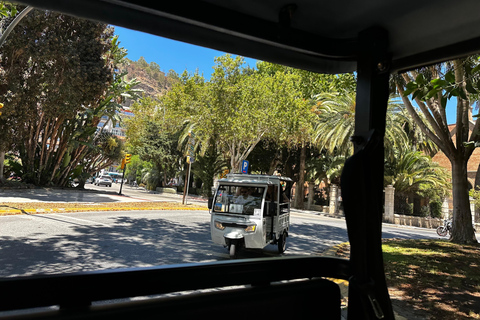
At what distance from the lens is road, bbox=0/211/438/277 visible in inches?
226

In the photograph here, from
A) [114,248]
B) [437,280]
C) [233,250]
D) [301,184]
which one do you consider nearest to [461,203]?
[437,280]

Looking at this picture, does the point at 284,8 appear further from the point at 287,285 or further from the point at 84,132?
the point at 84,132

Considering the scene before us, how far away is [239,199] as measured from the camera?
6980mm

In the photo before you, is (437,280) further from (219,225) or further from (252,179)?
(219,225)

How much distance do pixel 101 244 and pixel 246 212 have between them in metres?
3.61

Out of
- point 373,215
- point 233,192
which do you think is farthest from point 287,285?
point 233,192

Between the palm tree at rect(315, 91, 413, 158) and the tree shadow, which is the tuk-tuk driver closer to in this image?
the tree shadow

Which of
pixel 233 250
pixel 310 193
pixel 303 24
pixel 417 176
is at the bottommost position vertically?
pixel 233 250

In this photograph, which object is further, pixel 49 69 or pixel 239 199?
pixel 49 69

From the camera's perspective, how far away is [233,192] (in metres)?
7.12

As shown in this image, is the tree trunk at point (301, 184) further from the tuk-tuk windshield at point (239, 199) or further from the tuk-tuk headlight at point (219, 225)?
the tuk-tuk headlight at point (219, 225)

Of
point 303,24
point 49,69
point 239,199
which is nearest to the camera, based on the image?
point 303,24

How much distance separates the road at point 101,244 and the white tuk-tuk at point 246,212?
2.23ft

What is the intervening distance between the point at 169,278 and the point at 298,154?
31269 mm
